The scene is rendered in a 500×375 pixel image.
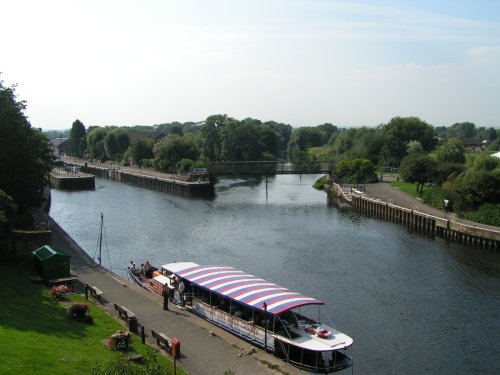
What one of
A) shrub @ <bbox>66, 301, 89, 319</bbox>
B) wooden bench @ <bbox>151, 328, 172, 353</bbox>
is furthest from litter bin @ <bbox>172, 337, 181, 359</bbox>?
shrub @ <bbox>66, 301, 89, 319</bbox>

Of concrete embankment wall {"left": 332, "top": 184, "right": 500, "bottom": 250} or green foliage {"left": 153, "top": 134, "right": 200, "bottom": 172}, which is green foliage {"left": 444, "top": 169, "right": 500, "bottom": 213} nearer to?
concrete embankment wall {"left": 332, "top": 184, "right": 500, "bottom": 250}

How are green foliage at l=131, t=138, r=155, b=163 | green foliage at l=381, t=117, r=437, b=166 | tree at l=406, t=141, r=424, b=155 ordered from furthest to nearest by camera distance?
green foliage at l=131, t=138, r=155, b=163
green foliage at l=381, t=117, r=437, b=166
tree at l=406, t=141, r=424, b=155

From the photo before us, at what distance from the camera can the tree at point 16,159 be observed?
157ft

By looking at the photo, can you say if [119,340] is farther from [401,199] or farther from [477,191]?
[401,199]

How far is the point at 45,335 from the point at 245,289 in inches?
470

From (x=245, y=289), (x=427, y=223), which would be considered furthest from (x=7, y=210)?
(x=427, y=223)

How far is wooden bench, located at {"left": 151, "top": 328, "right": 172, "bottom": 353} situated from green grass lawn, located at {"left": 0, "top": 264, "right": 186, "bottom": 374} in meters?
0.83

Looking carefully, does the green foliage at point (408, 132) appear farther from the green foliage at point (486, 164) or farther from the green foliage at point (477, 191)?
the green foliage at point (477, 191)

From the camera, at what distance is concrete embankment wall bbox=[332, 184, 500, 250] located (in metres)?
56.3

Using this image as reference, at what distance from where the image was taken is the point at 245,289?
31.4 m

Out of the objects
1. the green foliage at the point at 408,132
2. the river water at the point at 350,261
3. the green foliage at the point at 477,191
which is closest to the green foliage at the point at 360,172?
the river water at the point at 350,261

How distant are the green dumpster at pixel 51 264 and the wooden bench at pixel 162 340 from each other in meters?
10.9

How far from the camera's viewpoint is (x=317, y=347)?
88.2ft

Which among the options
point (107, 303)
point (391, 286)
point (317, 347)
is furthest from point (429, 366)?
point (107, 303)
